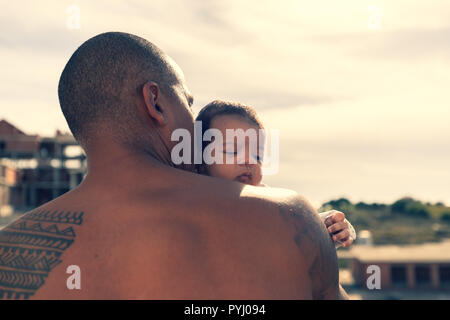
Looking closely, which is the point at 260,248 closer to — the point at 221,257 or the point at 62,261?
the point at 221,257

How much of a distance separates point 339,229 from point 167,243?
161cm

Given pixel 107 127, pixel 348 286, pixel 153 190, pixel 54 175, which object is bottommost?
pixel 348 286

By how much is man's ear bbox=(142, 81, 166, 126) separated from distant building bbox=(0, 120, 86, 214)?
4522 centimetres

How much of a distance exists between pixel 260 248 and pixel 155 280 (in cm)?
49

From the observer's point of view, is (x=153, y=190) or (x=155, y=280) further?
(x=153, y=190)

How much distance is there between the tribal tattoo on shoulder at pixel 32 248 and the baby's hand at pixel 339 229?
1782 mm

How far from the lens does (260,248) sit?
7.22ft

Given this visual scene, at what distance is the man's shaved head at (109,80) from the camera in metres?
2.76

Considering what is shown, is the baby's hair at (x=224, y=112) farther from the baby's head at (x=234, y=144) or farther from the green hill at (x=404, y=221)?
the green hill at (x=404, y=221)

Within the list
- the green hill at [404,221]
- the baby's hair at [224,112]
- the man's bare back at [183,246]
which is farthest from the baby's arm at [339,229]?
the green hill at [404,221]

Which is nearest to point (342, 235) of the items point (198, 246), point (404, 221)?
point (198, 246)

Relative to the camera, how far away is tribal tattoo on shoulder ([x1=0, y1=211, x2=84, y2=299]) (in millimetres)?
2424
